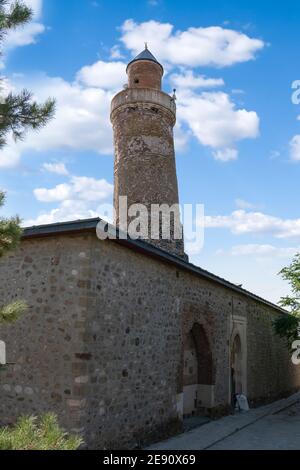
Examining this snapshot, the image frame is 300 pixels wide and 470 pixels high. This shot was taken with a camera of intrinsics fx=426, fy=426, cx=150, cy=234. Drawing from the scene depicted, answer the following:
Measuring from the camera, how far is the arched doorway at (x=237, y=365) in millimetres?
13266

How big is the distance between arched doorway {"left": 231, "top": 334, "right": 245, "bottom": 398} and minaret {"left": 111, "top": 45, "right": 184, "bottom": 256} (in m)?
4.07

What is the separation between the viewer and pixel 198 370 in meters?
11.3

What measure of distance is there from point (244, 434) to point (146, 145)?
35.4 ft

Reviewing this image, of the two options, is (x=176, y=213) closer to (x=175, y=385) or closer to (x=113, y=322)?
(x=175, y=385)

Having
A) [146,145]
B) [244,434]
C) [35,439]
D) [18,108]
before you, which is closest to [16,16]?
[18,108]

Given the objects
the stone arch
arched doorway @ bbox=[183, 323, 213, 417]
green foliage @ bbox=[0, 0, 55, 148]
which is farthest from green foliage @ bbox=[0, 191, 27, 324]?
the stone arch

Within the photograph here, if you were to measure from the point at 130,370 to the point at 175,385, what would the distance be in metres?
2.00

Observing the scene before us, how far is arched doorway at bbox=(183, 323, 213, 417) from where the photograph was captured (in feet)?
35.7

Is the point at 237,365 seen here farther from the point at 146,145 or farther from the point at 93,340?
the point at 146,145

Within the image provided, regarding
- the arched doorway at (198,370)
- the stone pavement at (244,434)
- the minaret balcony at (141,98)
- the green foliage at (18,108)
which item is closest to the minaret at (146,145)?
the minaret balcony at (141,98)

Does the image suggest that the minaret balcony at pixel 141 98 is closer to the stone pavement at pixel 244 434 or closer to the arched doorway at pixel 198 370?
the arched doorway at pixel 198 370

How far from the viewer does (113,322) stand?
7.09 meters

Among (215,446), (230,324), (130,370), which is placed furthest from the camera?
(230,324)

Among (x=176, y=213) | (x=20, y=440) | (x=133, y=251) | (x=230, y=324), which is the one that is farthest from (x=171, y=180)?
(x=20, y=440)
